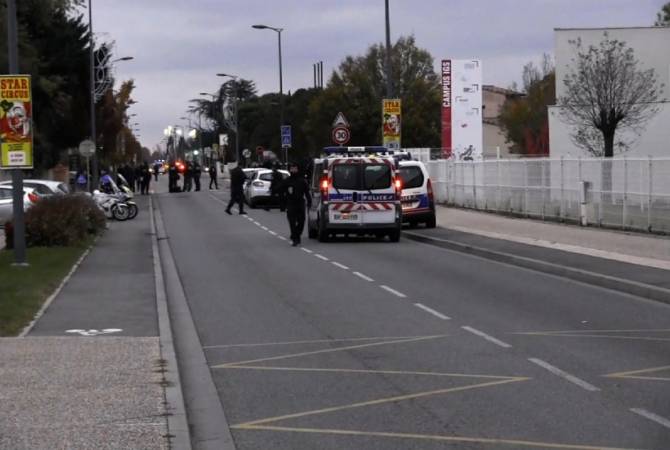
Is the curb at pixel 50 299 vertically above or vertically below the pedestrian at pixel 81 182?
below

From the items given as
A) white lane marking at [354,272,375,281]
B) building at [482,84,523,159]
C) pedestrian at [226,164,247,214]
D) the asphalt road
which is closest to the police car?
pedestrian at [226,164,247,214]

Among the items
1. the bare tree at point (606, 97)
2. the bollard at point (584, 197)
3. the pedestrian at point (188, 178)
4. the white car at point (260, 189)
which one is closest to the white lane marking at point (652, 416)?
the bollard at point (584, 197)

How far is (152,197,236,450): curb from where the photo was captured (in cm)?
833

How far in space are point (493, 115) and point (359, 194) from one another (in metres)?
82.4

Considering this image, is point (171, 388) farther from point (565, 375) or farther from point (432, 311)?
point (432, 311)

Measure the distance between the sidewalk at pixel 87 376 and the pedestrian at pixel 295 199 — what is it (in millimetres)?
9866

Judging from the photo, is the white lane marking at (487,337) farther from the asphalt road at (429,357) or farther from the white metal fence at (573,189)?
the white metal fence at (573,189)

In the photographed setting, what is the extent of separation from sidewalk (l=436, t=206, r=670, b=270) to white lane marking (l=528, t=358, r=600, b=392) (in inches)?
370

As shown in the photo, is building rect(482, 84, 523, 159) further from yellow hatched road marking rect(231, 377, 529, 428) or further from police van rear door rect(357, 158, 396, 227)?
yellow hatched road marking rect(231, 377, 529, 428)

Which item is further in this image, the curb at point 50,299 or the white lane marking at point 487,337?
the curb at point 50,299

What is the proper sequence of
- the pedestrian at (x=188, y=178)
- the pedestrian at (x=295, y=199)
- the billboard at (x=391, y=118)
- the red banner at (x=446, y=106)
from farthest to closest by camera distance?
the pedestrian at (x=188, y=178) < the red banner at (x=446, y=106) < the billboard at (x=391, y=118) < the pedestrian at (x=295, y=199)

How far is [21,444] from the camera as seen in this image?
7.64 m

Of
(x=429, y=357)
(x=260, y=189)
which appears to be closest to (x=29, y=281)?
(x=429, y=357)

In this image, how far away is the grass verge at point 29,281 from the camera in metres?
14.2
